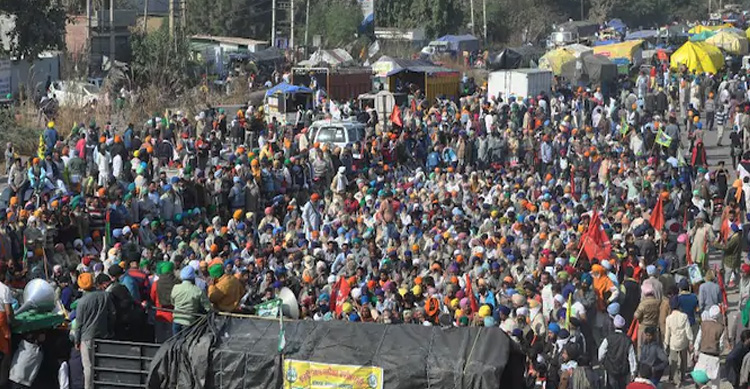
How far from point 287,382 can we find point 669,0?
9416 cm

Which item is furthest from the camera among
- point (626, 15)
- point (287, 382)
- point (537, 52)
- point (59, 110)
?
point (626, 15)

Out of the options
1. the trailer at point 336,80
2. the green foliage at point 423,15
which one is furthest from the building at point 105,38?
the green foliage at point 423,15

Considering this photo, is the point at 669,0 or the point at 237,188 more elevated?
the point at 669,0

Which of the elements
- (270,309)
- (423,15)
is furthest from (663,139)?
(423,15)

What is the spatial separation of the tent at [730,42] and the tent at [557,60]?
29.1 ft

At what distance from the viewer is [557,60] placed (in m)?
44.8

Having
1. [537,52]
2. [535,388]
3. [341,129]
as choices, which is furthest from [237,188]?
[537,52]

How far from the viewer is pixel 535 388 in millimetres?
13570

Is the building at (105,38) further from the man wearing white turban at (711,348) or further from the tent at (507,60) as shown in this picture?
the man wearing white turban at (711,348)

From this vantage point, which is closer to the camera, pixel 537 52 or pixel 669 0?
pixel 537 52

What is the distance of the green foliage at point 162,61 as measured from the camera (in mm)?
44219

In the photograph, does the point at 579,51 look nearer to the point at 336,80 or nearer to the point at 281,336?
the point at 336,80

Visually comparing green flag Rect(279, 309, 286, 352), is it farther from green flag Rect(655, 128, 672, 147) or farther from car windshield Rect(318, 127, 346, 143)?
green flag Rect(655, 128, 672, 147)

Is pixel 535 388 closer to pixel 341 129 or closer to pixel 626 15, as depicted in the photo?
pixel 341 129
